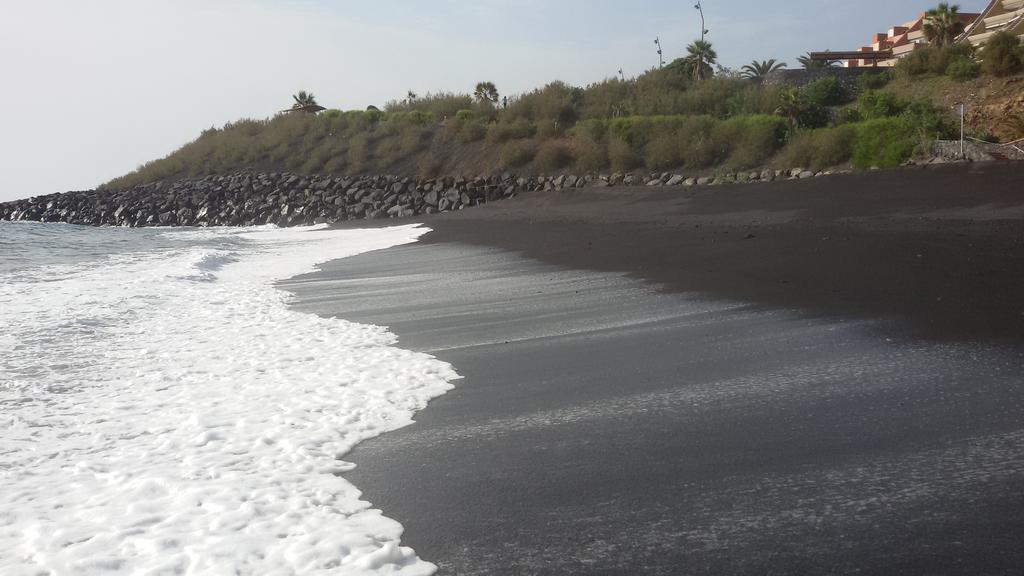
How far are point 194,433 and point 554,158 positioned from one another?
79.5 feet

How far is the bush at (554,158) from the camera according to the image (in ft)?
92.2

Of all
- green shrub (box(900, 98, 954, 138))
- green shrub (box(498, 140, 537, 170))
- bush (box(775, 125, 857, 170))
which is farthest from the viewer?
green shrub (box(498, 140, 537, 170))

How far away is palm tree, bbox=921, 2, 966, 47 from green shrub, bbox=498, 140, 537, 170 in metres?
18.5

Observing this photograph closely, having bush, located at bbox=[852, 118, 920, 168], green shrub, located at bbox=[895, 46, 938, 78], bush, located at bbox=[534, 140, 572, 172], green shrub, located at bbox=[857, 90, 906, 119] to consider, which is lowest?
bush, located at bbox=[852, 118, 920, 168]

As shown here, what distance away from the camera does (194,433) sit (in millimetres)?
4645

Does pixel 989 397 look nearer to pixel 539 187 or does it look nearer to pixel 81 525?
pixel 81 525

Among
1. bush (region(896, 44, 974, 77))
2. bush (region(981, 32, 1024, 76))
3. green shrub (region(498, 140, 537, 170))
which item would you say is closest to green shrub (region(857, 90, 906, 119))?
bush (region(981, 32, 1024, 76))

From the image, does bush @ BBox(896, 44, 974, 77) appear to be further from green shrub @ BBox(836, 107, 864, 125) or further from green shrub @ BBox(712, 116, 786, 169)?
green shrub @ BBox(712, 116, 786, 169)

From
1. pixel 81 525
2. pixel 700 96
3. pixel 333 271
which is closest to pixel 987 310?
pixel 81 525

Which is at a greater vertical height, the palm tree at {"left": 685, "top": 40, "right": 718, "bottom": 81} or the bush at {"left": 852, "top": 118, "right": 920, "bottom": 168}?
the palm tree at {"left": 685, "top": 40, "right": 718, "bottom": 81}

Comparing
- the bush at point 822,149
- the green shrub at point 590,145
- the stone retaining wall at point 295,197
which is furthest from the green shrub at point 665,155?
the bush at point 822,149

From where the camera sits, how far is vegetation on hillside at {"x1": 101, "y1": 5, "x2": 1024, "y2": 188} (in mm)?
21281

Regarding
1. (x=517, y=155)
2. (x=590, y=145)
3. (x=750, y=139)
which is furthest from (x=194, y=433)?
(x=517, y=155)

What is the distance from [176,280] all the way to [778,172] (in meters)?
13.8
